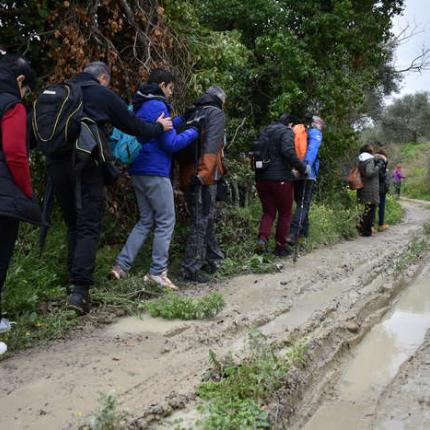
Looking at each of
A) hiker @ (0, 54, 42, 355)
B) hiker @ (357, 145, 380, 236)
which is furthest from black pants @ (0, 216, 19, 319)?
hiker @ (357, 145, 380, 236)

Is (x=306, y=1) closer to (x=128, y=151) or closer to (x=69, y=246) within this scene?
(x=128, y=151)

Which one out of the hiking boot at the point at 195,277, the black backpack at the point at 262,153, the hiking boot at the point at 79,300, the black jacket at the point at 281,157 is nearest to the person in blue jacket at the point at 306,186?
the black jacket at the point at 281,157

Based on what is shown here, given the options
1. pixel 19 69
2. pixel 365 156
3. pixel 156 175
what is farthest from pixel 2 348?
pixel 365 156

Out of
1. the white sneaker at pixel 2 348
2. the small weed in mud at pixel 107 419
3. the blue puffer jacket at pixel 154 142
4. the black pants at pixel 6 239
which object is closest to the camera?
the small weed in mud at pixel 107 419

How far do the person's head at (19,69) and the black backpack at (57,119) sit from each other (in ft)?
1.07

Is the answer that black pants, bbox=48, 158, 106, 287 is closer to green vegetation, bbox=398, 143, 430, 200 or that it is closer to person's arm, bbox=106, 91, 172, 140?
person's arm, bbox=106, 91, 172, 140

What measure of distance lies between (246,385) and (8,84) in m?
2.51

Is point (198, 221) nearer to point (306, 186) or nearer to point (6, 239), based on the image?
point (6, 239)

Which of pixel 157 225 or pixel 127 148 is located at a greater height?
pixel 127 148

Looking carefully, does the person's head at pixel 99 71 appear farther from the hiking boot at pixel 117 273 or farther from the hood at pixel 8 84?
the hiking boot at pixel 117 273

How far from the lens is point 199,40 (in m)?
7.08

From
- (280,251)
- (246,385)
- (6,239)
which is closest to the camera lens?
(246,385)

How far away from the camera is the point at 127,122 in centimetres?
457

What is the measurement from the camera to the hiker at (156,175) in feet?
17.2
